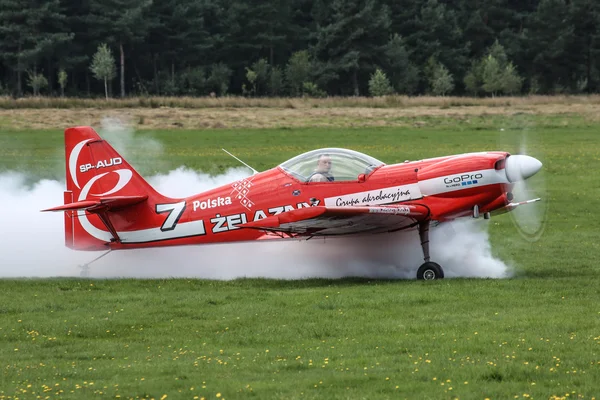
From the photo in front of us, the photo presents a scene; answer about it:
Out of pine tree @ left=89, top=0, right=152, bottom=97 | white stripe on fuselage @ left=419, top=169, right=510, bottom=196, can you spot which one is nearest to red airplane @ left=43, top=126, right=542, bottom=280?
white stripe on fuselage @ left=419, top=169, right=510, bottom=196

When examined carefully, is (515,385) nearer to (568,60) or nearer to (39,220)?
(39,220)

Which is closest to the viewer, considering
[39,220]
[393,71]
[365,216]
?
[365,216]

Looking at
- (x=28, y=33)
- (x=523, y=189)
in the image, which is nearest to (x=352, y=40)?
(x=28, y=33)

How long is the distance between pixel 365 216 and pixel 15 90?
71.2m

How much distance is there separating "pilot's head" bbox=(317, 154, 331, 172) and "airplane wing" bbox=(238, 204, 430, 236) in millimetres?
957

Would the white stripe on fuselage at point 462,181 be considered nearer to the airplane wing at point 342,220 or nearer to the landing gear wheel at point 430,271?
the airplane wing at point 342,220

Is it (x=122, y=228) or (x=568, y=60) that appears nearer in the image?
(x=122, y=228)

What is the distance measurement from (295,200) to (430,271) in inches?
92.5

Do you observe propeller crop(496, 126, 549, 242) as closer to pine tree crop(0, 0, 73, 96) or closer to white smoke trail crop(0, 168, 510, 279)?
white smoke trail crop(0, 168, 510, 279)

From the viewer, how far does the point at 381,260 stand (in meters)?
16.0

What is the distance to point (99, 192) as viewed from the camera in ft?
53.6

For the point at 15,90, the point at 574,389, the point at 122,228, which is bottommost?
the point at 574,389

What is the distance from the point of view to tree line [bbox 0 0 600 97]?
80562 mm

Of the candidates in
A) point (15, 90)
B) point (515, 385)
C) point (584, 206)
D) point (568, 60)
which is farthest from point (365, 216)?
point (568, 60)
